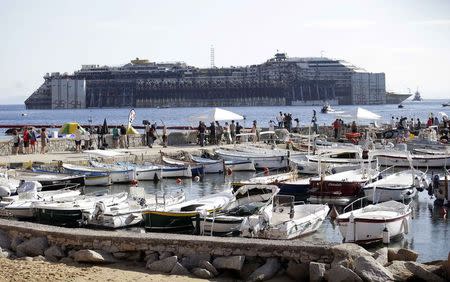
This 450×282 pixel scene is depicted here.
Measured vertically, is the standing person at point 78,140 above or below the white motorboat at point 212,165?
above

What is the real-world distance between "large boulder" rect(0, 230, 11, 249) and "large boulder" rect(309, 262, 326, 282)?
6617 millimetres

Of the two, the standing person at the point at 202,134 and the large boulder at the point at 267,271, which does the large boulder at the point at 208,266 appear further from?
the standing person at the point at 202,134

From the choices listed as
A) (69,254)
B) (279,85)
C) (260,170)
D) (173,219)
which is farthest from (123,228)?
(279,85)

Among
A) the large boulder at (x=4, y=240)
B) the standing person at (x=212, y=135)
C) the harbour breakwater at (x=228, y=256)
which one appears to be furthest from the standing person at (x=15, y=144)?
the harbour breakwater at (x=228, y=256)

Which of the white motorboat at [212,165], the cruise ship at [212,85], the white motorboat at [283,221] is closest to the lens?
the white motorboat at [283,221]

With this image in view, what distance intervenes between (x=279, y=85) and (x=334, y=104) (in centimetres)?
1503

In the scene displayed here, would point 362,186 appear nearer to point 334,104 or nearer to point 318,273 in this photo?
point 318,273

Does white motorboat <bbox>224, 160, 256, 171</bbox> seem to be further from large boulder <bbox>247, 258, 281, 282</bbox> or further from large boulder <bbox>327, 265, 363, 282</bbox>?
large boulder <bbox>327, 265, 363, 282</bbox>

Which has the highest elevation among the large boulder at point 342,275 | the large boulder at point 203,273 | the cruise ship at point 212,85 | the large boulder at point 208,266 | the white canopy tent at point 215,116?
the cruise ship at point 212,85

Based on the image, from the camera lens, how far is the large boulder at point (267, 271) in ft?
42.9

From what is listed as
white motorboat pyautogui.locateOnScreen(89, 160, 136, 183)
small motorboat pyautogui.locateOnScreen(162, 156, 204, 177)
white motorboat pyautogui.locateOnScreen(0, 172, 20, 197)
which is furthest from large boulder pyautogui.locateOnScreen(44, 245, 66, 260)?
small motorboat pyautogui.locateOnScreen(162, 156, 204, 177)

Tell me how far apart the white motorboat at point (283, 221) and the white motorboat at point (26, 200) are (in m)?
6.45

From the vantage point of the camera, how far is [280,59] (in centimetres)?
18512

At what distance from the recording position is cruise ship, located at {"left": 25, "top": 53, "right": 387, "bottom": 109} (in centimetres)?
17750
